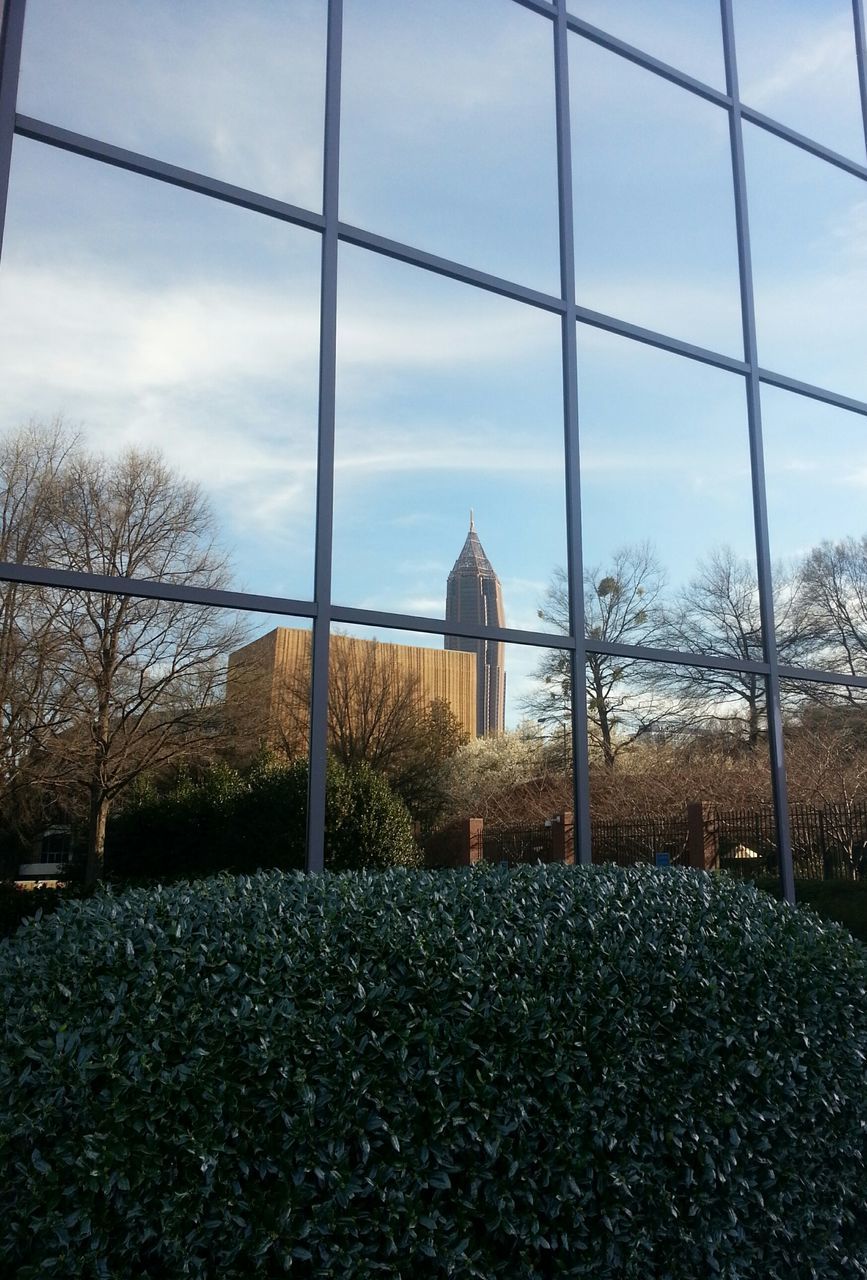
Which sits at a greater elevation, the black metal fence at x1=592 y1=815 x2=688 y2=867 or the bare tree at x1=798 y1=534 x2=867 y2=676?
the bare tree at x1=798 y1=534 x2=867 y2=676

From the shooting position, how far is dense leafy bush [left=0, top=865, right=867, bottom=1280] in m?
2.35

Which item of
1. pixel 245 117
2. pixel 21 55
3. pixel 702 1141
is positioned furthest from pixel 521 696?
pixel 21 55

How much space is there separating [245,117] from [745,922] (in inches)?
162

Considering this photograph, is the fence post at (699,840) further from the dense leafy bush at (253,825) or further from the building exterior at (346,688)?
the dense leafy bush at (253,825)

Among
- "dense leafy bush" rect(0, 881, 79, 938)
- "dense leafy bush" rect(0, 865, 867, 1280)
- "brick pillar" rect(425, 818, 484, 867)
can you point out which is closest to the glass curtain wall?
"brick pillar" rect(425, 818, 484, 867)

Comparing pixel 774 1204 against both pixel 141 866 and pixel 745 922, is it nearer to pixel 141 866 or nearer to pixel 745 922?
pixel 745 922

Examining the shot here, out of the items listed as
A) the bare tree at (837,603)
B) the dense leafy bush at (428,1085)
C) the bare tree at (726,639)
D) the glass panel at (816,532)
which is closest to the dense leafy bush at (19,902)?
the dense leafy bush at (428,1085)

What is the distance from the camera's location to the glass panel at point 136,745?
3.85m

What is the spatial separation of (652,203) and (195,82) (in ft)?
9.45

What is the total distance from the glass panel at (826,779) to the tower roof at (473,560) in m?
2.16

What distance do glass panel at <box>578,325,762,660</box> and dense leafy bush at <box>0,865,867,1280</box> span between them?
98.0 inches

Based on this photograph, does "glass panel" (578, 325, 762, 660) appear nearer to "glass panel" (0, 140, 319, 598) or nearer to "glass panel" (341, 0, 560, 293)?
"glass panel" (341, 0, 560, 293)

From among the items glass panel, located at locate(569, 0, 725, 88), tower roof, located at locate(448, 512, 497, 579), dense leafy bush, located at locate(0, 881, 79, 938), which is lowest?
dense leafy bush, located at locate(0, 881, 79, 938)

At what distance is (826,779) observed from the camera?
6.18 meters
